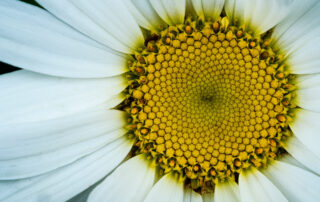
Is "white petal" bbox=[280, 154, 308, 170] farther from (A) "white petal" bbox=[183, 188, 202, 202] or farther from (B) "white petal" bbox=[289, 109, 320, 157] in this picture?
(A) "white petal" bbox=[183, 188, 202, 202]

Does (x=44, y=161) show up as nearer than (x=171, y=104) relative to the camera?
Yes

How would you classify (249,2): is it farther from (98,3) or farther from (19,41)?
(19,41)

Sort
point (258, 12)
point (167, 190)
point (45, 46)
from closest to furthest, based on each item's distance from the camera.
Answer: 1. point (45, 46)
2. point (258, 12)
3. point (167, 190)

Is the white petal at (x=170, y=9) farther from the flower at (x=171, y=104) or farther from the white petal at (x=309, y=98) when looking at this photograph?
the white petal at (x=309, y=98)

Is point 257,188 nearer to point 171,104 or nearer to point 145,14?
point 171,104

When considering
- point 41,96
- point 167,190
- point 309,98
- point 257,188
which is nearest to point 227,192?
point 257,188

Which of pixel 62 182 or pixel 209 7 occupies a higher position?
pixel 209 7

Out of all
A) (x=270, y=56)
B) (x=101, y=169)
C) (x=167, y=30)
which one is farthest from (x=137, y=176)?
(x=270, y=56)
